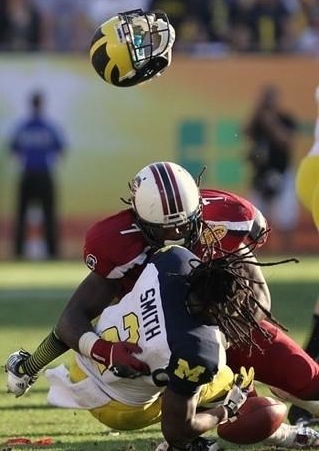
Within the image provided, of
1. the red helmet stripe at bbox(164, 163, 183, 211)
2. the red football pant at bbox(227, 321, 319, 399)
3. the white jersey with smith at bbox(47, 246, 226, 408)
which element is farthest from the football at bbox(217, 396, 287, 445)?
the red helmet stripe at bbox(164, 163, 183, 211)

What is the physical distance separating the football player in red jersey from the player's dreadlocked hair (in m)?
0.18

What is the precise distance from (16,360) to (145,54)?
1.47m

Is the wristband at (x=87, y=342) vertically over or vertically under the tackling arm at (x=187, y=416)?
over

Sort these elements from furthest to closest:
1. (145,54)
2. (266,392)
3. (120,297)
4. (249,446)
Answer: (266,392), (145,54), (249,446), (120,297)

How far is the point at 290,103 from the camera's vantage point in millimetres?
14461

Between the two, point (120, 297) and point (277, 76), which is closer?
point (120, 297)

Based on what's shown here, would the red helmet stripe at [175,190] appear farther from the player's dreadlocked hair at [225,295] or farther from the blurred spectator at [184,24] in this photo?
the blurred spectator at [184,24]

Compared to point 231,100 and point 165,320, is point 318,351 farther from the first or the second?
point 231,100

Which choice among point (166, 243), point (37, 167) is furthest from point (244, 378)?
point (37, 167)

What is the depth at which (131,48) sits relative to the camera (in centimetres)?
554

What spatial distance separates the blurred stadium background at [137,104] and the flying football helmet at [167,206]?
922cm

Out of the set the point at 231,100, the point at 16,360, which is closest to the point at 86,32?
the point at 231,100

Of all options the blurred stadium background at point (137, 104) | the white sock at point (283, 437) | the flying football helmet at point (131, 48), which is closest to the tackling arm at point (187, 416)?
the white sock at point (283, 437)

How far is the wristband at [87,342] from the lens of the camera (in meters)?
4.46
